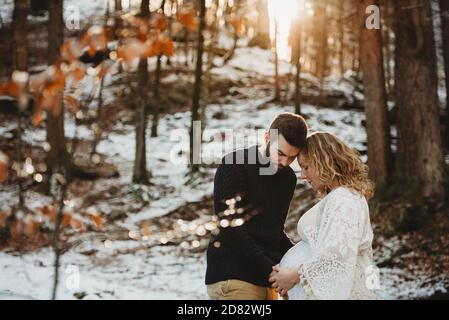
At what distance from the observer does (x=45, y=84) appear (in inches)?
88.2

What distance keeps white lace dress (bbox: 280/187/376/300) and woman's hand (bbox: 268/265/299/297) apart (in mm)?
46

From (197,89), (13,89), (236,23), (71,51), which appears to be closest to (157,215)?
(197,89)

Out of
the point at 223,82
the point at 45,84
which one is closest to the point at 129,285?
the point at 45,84

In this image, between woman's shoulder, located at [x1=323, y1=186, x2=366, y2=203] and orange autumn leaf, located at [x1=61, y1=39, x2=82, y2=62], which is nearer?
orange autumn leaf, located at [x1=61, y1=39, x2=82, y2=62]

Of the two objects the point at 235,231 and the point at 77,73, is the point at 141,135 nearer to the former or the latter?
the point at 235,231

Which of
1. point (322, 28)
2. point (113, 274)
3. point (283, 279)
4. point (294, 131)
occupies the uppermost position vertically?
point (322, 28)

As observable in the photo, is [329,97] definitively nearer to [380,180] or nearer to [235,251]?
[380,180]

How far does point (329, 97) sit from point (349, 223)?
21.9 meters

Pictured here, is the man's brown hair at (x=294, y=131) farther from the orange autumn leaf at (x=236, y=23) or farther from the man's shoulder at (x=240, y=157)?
the orange autumn leaf at (x=236, y=23)

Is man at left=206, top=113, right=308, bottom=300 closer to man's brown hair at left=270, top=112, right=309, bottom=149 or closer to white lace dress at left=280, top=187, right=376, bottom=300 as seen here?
man's brown hair at left=270, top=112, right=309, bottom=149

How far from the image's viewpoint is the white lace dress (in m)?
3.39

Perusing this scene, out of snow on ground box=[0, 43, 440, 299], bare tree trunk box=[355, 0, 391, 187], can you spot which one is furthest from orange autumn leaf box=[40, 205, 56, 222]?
bare tree trunk box=[355, 0, 391, 187]

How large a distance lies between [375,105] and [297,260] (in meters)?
7.67

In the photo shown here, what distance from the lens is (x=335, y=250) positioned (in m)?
3.40
